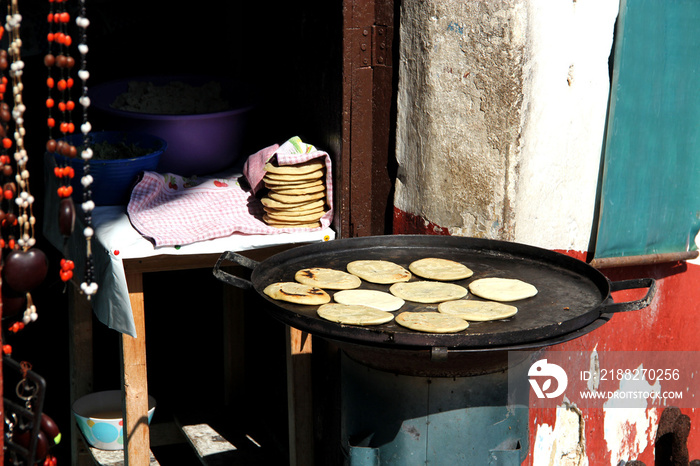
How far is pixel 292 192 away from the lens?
3.18 meters

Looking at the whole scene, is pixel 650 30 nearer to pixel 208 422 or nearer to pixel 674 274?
pixel 674 274

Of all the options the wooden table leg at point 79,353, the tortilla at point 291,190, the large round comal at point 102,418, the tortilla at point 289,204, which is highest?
the tortilla at point 291,190

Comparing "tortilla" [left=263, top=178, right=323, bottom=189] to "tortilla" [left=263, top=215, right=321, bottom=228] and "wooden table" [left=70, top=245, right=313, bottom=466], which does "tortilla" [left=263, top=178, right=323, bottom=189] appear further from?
"wooden table" [left=70, top=245, right=313, bottom=466]

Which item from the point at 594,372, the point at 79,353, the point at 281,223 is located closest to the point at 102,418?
the point at 79,353

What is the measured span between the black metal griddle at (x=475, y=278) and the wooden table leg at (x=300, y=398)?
66cm

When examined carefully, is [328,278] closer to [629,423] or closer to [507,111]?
[507,111]

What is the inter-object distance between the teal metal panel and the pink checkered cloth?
1.14 metres

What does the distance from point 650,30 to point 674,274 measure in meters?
1.08

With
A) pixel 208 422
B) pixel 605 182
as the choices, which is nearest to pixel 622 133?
pixel 605 182

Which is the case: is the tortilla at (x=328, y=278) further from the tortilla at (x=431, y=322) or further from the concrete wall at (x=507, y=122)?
the concrete wall at (x=507, y=122)

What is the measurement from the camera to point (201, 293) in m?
4.66

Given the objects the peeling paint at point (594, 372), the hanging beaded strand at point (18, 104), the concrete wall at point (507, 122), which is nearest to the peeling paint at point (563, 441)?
the concrete wall at point (507, 122)

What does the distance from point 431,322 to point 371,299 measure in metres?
0.27

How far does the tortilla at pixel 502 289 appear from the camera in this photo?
7.85 feet
